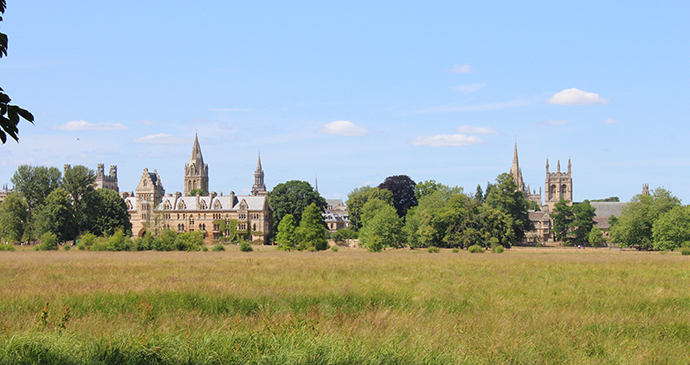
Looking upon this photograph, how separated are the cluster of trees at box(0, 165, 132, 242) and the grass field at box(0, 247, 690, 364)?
202ft

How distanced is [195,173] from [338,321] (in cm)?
18448

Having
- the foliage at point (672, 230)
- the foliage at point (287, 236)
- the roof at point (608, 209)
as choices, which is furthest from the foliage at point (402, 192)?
the roof at point (608, 209)

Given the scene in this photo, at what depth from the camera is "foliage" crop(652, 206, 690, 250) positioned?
67.5 m

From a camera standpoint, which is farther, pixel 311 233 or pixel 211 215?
pixel 211 215

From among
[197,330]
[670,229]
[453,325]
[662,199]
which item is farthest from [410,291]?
[662,199]

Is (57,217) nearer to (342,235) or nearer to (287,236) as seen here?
(287,236)

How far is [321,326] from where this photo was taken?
10289mm

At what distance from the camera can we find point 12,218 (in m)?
75.0

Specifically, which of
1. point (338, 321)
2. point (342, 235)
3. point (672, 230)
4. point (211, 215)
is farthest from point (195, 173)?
point (338, 321)

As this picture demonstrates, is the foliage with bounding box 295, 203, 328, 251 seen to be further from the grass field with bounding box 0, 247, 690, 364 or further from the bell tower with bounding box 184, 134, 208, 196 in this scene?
the bell tower with bounding box 184, 134, 208, 196

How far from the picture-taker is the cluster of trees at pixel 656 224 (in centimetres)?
6806

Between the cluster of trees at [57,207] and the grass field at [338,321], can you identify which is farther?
the cluster of trees at [57,207]

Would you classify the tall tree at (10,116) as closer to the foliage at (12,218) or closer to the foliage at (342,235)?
the foliage at (12,218)

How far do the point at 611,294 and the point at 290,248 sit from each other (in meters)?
52.7
